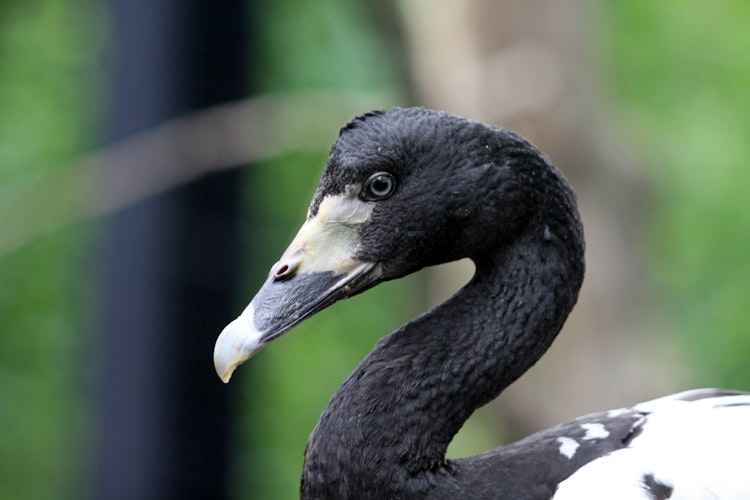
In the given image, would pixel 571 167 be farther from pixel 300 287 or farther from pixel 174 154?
pixel 300 287

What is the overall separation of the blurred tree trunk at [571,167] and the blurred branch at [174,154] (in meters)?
0.57

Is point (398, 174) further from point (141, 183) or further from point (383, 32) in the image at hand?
point (383, 32)

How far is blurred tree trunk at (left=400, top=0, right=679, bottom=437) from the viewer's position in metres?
5.84

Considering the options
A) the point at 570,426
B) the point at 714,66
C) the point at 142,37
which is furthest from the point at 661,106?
the point at 570,426

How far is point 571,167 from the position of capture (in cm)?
591

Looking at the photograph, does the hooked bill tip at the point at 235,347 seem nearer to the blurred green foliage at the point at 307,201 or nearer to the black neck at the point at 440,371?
the black neck at the point at 440,371

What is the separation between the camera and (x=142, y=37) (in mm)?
5348

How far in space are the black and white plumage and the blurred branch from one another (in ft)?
8.39

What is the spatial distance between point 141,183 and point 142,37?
589 mm

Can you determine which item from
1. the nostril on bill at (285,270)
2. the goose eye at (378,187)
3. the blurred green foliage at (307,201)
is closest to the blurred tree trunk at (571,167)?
the blurred green foliage at (307,201)

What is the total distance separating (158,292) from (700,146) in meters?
4.32

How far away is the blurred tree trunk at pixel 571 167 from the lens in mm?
5840

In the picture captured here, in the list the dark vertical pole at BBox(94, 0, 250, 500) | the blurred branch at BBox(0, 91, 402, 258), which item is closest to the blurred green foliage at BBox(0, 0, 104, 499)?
the blurred branch at BBox(0, 91, 402, 258)

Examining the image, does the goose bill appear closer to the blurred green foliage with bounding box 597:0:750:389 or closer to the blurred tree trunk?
the blurred tree trunk
